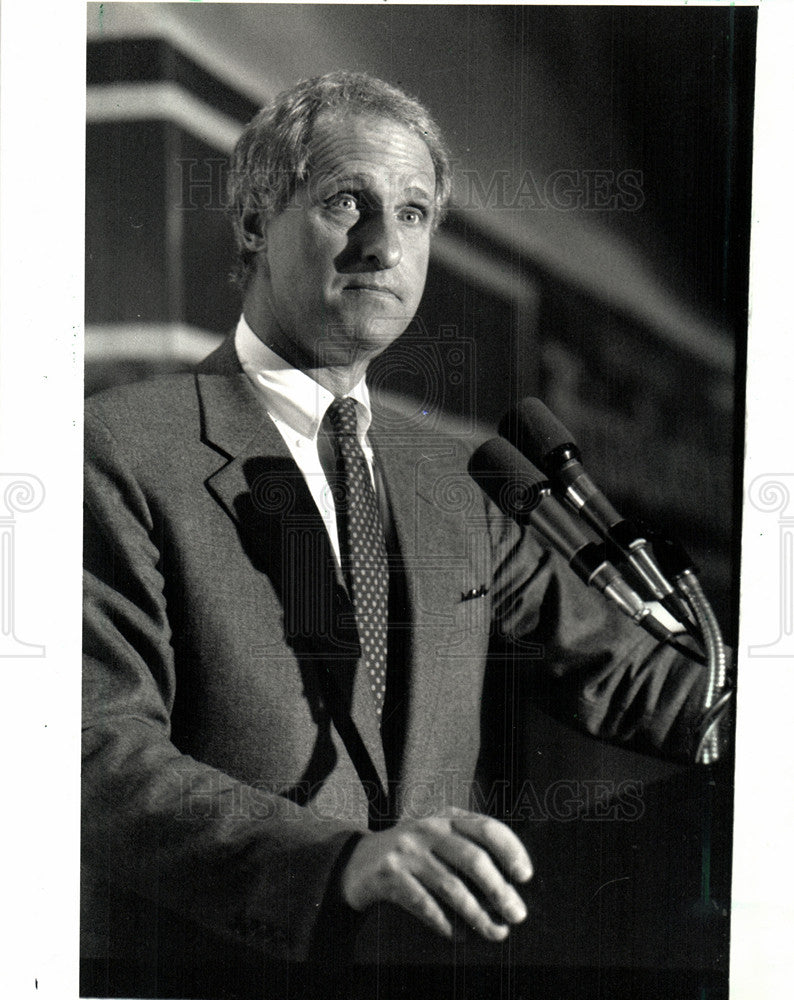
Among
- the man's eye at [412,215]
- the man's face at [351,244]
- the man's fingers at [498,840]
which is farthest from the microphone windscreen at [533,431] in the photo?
the man's fingers at [498,840]

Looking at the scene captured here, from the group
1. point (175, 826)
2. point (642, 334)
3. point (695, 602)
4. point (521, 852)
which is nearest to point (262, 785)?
point (175, 826)

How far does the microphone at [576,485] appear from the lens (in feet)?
6.08

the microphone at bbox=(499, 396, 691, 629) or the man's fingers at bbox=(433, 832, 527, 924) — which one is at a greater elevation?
the microphone at bbox=(499, 396, 691, 629)

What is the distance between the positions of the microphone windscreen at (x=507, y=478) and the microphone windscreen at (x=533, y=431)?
15mm

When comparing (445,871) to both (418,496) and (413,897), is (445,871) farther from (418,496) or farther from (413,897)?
(418,496)

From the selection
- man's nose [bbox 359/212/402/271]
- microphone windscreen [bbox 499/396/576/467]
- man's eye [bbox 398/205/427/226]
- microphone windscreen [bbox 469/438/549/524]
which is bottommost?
microphone windscreen [bbox 469/438/549/524]

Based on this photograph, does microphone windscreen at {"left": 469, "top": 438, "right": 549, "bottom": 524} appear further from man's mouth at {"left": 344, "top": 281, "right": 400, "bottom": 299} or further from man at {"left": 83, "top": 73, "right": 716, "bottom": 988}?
man's mouth at {"left": 344, "top": 281, "right": 400, "bottom": 299}

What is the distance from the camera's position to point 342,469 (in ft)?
6.08

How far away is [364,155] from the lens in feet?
5.96

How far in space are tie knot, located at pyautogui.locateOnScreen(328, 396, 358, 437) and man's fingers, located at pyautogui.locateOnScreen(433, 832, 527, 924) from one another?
0.70 meters

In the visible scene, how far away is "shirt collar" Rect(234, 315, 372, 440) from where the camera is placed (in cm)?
184

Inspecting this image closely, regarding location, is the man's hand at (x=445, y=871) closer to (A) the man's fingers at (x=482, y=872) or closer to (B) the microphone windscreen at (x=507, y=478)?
(A) the man's fingers at (x=482, y=872)

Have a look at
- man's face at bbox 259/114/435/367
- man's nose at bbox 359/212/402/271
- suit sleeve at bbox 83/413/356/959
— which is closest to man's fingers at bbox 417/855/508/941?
suit sleeve at bbox 83/413/356/959

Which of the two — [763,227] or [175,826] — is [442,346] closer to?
[763,227]
